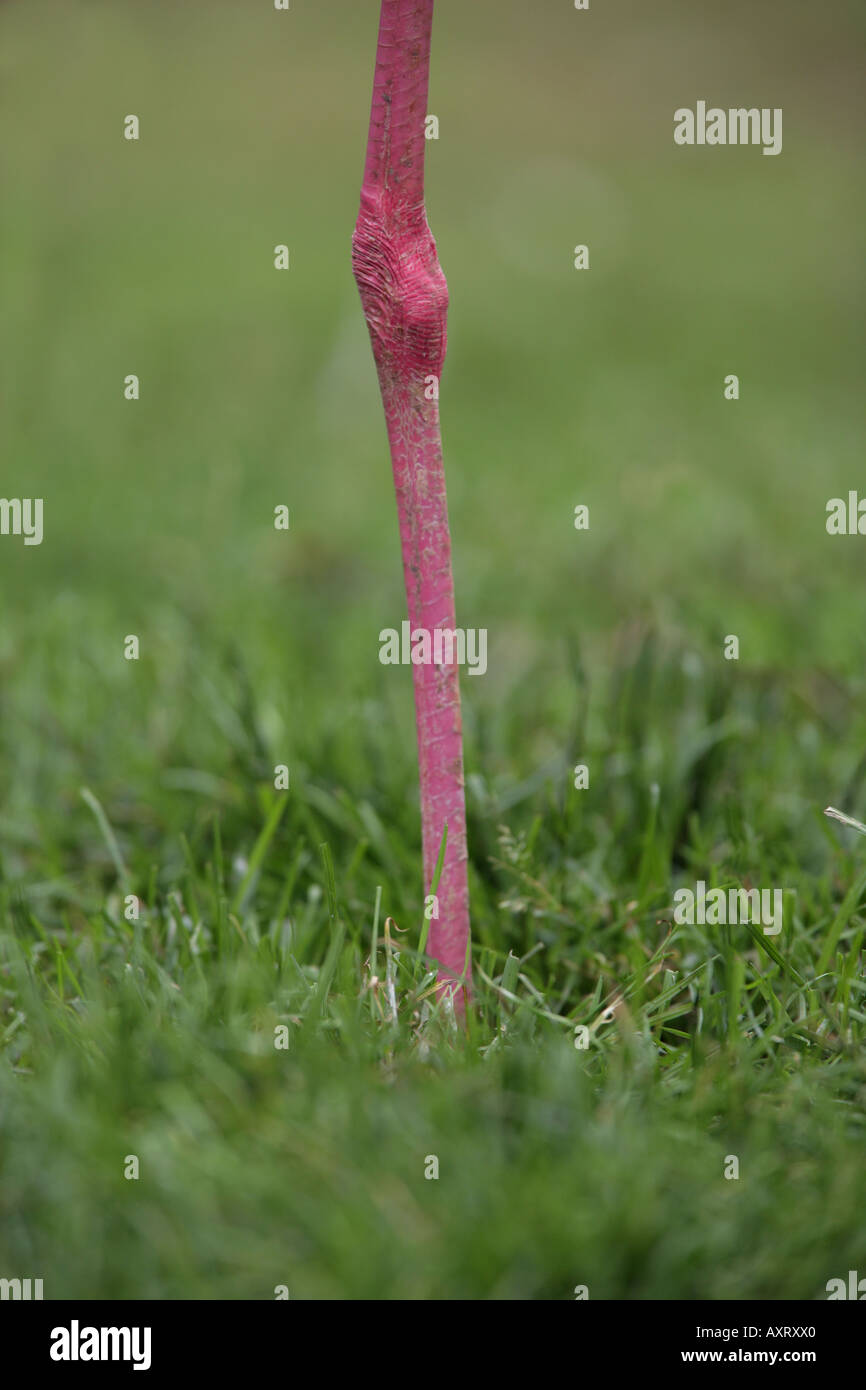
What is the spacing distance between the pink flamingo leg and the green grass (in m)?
0.13

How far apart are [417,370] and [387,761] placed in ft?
3.14

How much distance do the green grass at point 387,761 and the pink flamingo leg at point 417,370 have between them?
127 millimetres

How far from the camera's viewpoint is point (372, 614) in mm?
3447

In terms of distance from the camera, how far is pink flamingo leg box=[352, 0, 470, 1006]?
145 cm

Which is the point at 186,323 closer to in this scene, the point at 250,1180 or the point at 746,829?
the point at 746,829
